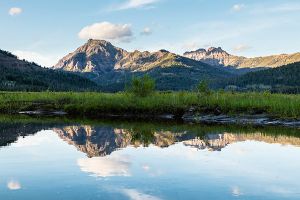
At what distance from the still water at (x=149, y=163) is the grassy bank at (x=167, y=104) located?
9259 mm

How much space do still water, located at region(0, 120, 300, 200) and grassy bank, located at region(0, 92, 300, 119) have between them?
926cm

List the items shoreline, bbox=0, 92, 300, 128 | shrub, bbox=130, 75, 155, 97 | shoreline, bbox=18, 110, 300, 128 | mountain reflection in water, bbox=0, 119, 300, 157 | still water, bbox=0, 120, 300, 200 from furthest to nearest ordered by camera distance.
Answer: shrub, bbox=130, 75, 155, 97 < shoreline, bbox=0, 92, 300, 128 < shoreline, bbox=18, 110, 300, 128 < mountain reflection in water, bbox=0, 119, 300, 157 < still water, bbox=0, 120, 300, 200

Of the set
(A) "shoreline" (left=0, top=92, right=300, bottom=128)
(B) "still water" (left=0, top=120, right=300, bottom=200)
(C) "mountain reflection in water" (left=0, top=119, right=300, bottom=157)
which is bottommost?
(B) "still water" (left=0, top=120, right=300, bottom=200)

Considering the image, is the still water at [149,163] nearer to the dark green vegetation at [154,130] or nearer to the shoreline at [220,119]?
the dark green vegetation at [154,130]

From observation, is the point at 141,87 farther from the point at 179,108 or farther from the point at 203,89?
the point at 203,89

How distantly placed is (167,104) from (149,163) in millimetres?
32373

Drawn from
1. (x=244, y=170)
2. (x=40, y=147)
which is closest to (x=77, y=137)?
(x=40, y=147)

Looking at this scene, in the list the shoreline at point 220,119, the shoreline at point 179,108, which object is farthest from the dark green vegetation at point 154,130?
the shoreline at point 179,108

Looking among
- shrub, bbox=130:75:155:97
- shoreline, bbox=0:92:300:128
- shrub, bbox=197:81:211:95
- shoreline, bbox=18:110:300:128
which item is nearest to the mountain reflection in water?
shoreline, bbox=18:110:300:128

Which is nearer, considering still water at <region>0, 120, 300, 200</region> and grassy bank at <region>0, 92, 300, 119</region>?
still water at <region>0, 120, 300, 200</region>

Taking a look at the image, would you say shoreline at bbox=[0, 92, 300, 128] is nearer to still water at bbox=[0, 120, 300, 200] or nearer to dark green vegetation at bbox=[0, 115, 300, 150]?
dark green vegetation at bbox=[0, 115, 300, 150]

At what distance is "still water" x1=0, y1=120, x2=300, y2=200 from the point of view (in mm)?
17484

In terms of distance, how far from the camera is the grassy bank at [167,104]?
50.4 m

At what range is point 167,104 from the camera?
185 ft
